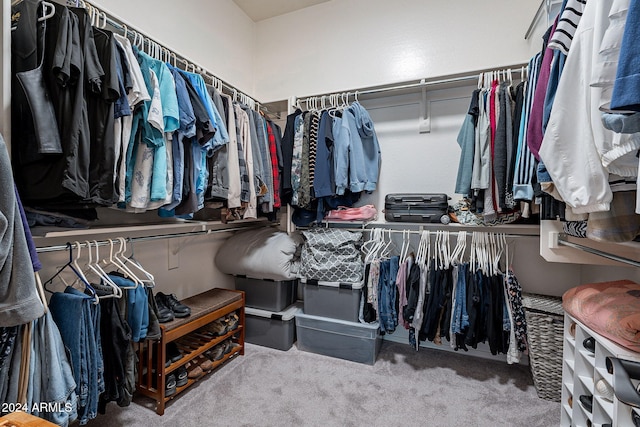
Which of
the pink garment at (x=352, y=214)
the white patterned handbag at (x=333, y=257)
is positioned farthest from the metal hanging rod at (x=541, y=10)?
the white patterned handbag at (x=333, y=257)

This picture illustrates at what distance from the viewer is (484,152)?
5.92 ft

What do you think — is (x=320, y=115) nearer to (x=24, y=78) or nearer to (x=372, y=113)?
(x=372, y=113)

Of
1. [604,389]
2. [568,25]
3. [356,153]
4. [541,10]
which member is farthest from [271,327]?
[541,10]

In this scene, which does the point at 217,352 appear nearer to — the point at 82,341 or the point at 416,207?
the point at 82,341

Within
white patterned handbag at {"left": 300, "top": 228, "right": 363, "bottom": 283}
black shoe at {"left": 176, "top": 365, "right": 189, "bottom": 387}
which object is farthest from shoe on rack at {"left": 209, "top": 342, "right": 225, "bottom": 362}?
white patterned handbag at {"left": 300, "top": 228, "right": 363, "bottom": 283}

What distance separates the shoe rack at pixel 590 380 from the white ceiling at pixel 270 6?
307cm

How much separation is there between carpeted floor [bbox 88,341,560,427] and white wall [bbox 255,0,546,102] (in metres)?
2.06

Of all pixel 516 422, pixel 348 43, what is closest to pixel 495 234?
pixel 516 422

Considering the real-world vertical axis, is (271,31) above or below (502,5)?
above

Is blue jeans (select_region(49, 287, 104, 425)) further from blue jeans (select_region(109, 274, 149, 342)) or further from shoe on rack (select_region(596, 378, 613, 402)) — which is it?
shoe on rack (select_region(596, 378, 613, 402))

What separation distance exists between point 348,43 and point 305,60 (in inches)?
17.0

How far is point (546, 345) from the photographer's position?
174cm

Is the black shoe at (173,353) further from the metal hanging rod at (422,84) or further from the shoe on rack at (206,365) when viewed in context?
the metal hanging rod at (422,84)

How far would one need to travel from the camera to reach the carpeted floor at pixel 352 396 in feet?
5.11
